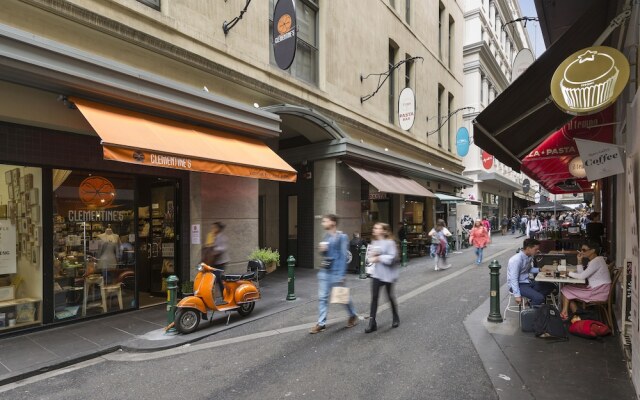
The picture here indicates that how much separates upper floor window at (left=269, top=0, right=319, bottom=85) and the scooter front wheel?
798cm

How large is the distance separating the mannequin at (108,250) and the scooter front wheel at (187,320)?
2.58 meters

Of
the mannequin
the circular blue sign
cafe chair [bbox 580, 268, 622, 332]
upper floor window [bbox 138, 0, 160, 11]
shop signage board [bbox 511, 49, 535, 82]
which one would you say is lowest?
cafe chair [bbox 580, 268, 622, 332]

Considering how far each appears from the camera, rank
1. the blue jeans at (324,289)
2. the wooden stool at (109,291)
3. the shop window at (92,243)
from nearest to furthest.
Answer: the blue jeans at (324,289)
the shop window at (92,243)
the wooden stool at (109,291)

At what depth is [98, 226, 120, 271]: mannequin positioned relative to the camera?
8.16 metres

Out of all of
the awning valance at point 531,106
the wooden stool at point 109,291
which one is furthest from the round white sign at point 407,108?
the wooden stool at point 109,291

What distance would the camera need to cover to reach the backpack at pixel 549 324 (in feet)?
19.5

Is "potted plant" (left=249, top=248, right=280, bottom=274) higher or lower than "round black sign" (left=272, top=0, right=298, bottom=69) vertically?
lower

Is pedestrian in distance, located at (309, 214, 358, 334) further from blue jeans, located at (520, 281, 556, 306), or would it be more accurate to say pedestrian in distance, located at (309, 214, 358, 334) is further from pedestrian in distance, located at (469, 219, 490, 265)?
pedestrian in distance, located at (469, 219, 490, 265)

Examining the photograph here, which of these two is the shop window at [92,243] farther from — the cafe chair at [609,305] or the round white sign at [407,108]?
the round white sign at [407,108]

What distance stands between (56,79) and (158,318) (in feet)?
15.1

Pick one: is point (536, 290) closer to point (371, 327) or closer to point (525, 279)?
point (525, 279)

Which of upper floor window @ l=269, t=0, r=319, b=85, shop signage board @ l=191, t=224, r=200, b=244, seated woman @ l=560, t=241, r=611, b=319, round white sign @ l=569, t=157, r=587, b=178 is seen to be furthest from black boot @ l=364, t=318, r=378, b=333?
upper floor window @ l=269, t=0, r=319, b=85

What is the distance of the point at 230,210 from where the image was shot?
9992 mm

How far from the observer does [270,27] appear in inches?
442
